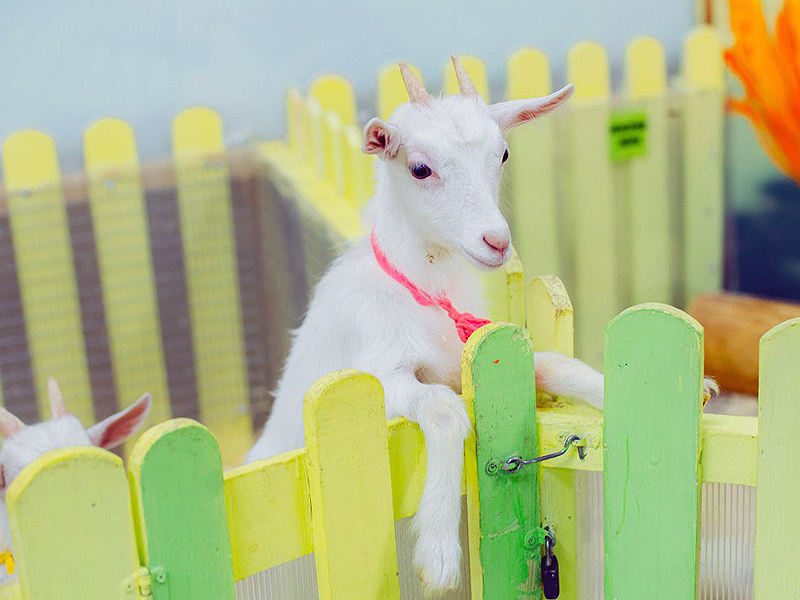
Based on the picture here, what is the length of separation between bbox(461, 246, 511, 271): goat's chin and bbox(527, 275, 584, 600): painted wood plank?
10 cm

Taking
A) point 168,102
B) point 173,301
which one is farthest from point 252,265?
point 168,102

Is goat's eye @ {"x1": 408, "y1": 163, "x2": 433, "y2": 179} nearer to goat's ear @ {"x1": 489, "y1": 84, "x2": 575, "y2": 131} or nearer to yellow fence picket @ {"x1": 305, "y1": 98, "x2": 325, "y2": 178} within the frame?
goat's ear @ {"x1": 489, "y1": 84, "x2": 575, "y2": 131}

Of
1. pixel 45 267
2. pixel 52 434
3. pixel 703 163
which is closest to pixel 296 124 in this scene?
pixel 45 267

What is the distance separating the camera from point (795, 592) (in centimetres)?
91

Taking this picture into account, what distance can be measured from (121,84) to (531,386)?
1.65 meters

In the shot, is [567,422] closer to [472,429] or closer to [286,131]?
[472,429]

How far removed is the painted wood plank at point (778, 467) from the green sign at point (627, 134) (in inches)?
65.7

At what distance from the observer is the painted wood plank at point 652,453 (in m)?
0.88

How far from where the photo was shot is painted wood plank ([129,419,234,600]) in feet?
2.57

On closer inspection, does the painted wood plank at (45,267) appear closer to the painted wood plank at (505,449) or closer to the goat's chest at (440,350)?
the goat's chest at (440,350)

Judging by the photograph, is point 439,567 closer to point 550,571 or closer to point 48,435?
point 550,571

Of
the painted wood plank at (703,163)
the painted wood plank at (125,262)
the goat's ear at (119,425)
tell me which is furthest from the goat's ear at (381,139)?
the painted wood plank at (703,163)

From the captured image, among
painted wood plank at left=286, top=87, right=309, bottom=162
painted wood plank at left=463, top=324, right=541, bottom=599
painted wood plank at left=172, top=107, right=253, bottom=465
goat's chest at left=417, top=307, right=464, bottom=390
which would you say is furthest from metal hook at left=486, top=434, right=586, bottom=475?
painted wood plank at left=172, top=107, right=253, bottom=465

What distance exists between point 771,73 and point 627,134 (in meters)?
0.34
